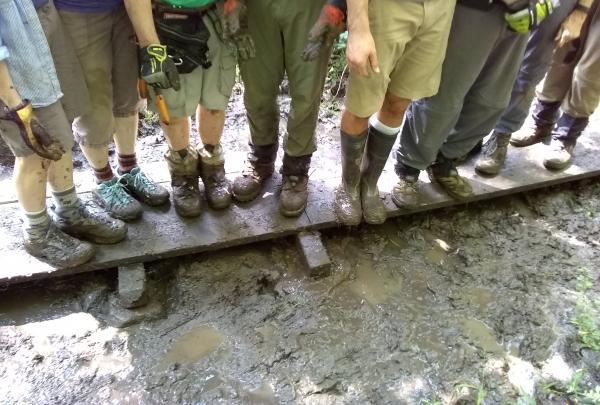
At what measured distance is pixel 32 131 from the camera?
2016 millimetres

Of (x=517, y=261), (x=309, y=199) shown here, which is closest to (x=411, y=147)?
(x=309, y=199)

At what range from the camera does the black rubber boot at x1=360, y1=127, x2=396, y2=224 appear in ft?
9.34

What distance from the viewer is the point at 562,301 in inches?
114

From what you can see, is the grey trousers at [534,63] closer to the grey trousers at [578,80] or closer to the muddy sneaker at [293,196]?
the grey trousers at [578,80]

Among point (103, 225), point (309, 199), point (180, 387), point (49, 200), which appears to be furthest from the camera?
point (309, 199)

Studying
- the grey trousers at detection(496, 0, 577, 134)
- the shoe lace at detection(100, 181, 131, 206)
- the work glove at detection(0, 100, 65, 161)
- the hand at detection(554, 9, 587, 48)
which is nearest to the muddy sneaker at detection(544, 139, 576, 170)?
the grey trousers at detection(496, 0, 577, 134)

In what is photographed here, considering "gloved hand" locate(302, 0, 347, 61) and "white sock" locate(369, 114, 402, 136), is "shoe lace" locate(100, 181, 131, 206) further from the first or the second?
"white sock" locate(369, 114, 402, 136)

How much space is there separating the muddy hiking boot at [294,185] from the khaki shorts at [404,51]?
1.64 ft

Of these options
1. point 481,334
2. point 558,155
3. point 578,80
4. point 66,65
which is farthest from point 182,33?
point 558,155

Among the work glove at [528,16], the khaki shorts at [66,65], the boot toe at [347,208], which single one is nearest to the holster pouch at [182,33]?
the khaki shorts at [66,65]

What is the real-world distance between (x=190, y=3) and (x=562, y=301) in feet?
8.61

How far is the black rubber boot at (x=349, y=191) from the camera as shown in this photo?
9.29ft

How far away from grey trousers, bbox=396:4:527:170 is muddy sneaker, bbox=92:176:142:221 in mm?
Answer: 1667

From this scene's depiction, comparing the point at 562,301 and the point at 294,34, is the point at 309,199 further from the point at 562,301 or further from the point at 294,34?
the point at 562,301
